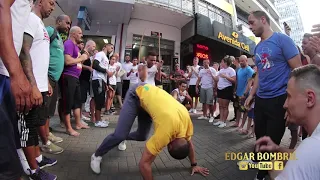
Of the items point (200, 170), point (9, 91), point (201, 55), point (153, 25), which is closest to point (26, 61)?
point (9, 91)

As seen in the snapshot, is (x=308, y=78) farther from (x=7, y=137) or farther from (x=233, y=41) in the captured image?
(x=233, y=41)

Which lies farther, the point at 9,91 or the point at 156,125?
the point at 156,125

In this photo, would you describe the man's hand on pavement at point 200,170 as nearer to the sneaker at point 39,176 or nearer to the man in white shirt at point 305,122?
the man in white shirt at point 305,122

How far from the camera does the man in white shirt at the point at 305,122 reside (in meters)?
0.82

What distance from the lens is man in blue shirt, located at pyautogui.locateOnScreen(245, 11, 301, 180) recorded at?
2.23m

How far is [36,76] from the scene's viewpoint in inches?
87.4

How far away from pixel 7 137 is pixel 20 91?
0.27 m

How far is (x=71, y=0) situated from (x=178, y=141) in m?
9.79

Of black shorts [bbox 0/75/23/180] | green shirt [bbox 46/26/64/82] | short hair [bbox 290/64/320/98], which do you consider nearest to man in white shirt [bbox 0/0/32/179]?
black shorts [bbox 0/75/23/180]

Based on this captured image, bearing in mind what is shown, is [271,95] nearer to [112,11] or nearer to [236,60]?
[236,60]

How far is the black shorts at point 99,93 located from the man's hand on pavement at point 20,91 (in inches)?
134

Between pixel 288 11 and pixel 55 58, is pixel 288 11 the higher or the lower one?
the higher one

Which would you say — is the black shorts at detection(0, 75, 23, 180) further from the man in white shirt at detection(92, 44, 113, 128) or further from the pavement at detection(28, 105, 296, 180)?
the man in white shirt at detection(92, 44, 113, 128)

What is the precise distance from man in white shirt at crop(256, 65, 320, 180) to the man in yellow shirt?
841 mm
